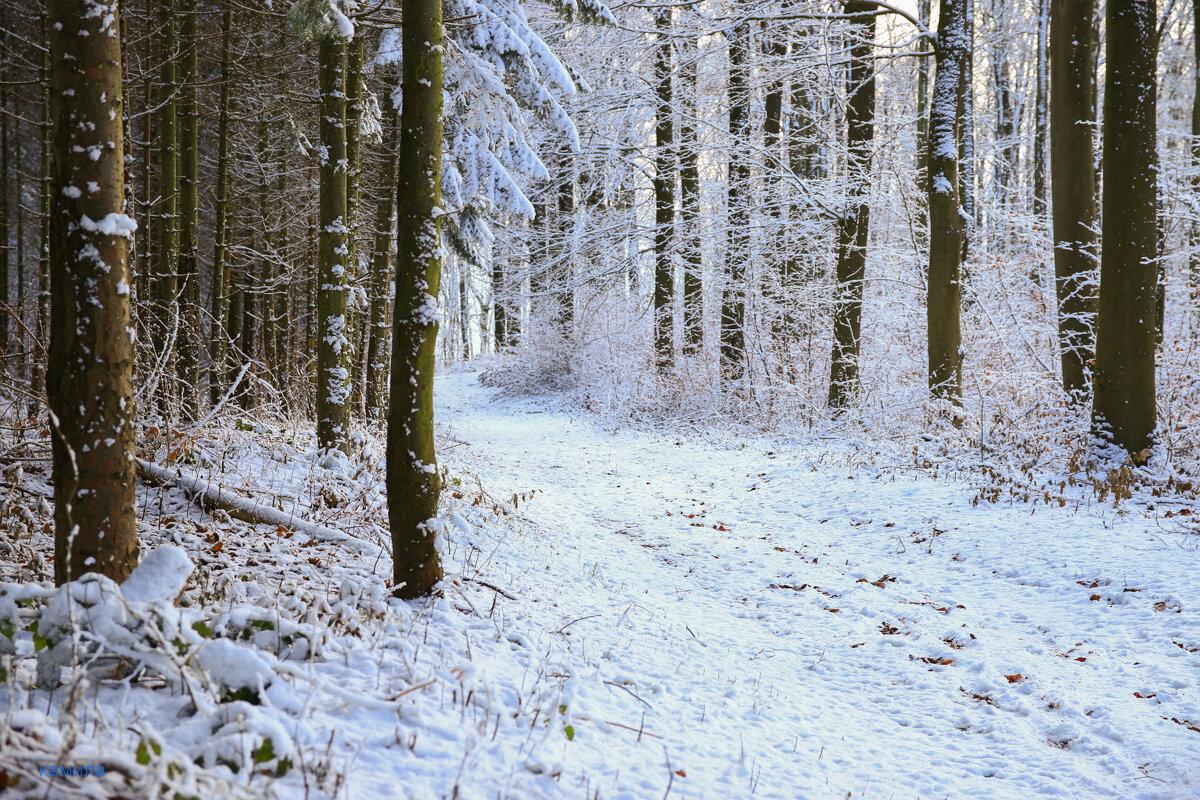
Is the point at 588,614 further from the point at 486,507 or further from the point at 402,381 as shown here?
the point at 486,507

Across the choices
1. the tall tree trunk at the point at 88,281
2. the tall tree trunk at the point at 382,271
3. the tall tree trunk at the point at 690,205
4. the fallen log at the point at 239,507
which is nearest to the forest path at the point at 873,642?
the fallen log at the point at 239,507

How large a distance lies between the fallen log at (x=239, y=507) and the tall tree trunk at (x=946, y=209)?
946cm

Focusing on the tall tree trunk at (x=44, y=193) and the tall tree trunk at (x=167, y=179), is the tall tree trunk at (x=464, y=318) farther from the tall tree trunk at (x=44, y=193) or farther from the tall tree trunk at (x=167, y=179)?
the tall tree trunk at (x=167, y=179)

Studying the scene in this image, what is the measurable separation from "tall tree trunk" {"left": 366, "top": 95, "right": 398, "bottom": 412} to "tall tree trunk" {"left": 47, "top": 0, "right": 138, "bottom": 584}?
7.68m

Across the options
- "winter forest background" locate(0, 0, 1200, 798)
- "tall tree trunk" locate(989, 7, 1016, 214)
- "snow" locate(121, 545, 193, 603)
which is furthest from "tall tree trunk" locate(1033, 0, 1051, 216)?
"snow" locate(121, 545, 193, 603)

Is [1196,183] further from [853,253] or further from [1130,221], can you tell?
[1130,221]

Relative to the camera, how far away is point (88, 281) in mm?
2914

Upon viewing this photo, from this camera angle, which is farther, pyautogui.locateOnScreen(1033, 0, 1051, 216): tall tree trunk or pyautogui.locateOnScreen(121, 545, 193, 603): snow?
pyautogui.locateOnScreen(1033, 0, 1051, 216): tall tree trunk

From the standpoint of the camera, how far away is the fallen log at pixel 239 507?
18.0ft

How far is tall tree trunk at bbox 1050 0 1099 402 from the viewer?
32.2 feet

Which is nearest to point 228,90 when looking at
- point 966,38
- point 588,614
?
point 588,614

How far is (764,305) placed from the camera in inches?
651

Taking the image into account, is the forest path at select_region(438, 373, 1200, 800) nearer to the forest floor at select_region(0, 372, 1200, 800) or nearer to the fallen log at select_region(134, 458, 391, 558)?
the forest floor at select_region(0, 372, 1200, 800)

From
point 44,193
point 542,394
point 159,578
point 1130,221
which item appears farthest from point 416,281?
point 542,394
